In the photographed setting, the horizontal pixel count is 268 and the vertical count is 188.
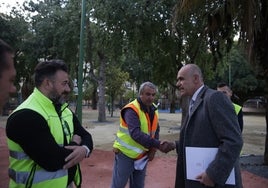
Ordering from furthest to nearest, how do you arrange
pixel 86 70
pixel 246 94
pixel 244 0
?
pixel 246 94
pixel 86 70
pixel 244 0

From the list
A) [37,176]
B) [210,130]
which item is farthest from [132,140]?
[37,176]

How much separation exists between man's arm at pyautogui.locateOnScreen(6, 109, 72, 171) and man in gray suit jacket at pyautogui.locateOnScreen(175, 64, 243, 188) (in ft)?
3.88

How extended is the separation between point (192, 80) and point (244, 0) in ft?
15.3

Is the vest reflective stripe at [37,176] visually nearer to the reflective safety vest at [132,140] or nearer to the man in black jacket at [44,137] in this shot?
the man in black jacket at [44,137]

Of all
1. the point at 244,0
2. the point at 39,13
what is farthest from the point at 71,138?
the point at 39,13

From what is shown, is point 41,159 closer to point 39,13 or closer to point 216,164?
point 216,164

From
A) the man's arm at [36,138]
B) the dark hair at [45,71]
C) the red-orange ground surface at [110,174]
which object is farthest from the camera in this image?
the red-orange ground surface at [110,174]

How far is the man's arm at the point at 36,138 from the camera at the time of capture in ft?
8.63

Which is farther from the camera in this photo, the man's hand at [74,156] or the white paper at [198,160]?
the white paper at [198,160]

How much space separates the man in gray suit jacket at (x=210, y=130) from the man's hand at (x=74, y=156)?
3.15ft

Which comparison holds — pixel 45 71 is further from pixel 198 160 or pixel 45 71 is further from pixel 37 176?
pixel 198 160

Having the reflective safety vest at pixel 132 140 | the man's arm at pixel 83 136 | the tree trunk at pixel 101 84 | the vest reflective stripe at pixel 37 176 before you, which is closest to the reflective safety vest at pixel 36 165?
the vest reflective stripe at pixel 37 176

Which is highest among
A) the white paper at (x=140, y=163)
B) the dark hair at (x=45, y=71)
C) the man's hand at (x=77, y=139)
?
the dark hair at (x=45, y=71)

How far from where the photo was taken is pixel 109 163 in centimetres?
1029
